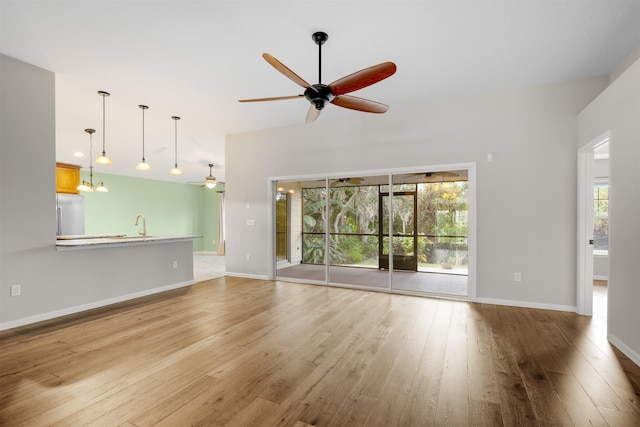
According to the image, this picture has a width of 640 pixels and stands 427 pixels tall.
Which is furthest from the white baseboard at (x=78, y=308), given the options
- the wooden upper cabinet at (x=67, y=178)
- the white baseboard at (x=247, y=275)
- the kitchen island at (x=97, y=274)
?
the wooden upper cabinet at (x=67, y=178)

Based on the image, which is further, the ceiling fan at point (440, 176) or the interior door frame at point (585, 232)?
the ceiling fan at point (440, 176)

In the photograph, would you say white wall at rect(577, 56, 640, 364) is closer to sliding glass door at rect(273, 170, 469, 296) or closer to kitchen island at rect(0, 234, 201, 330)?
sliding glass door at rect(273, 170, 469, 296)

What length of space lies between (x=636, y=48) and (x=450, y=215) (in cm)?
264

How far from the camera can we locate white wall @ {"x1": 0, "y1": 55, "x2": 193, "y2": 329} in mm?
3355

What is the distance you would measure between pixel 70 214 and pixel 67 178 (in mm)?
973

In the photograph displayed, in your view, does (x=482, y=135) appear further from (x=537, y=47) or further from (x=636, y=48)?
(x=636, y=48)

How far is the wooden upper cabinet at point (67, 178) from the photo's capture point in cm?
750

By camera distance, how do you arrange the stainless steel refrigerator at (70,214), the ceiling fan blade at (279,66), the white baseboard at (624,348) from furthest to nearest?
the stainless steel refrigerator at (70,214) < the white baseboard at (624,348) < the ceiling fan blade at (279,66)

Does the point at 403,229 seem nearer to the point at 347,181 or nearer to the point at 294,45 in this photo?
the point at 347,181

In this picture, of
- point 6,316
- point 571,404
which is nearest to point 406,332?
point 571,404

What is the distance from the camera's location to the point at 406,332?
3.23 meters

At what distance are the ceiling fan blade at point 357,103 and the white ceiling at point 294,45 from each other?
59cm

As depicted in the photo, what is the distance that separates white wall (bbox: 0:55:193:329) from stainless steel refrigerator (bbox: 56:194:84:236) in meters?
4.28

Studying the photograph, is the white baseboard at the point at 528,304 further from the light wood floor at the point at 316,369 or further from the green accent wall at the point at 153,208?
the green accent wall at the point at 153,208
